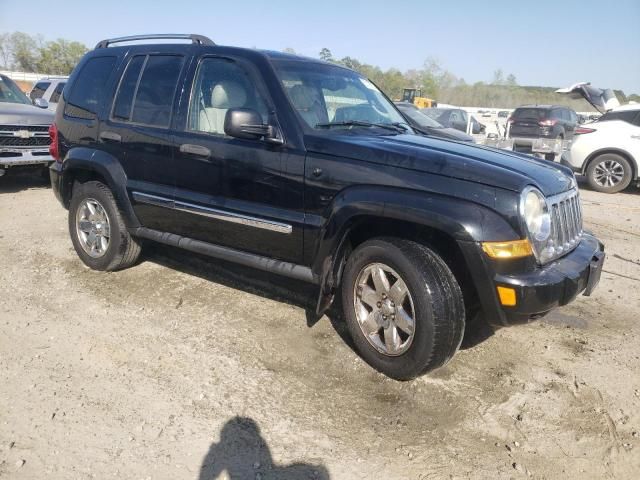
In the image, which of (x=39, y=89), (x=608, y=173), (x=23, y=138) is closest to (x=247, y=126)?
(x=23, y=138)

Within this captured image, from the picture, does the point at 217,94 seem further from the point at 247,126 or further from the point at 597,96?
the point at 597,96

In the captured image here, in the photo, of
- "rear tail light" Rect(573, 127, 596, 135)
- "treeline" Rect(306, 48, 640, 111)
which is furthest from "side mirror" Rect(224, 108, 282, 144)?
"treeline" Rect(306, 48, 640, 111)

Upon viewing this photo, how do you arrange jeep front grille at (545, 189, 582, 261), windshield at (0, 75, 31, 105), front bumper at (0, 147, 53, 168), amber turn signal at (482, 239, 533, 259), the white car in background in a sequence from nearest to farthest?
amber turn signal at (482, 239, 533, 259)
jeep front grille at (545, 189, 582, 261)
front bumper at (0, 147, 53, 168)
windshield at (0, 75, 31, 105)
the white car in background

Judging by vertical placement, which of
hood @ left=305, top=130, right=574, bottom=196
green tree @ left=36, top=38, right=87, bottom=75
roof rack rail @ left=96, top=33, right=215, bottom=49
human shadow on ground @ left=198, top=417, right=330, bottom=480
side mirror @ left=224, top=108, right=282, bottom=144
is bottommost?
human shadow on ground @ left=198, top=417, right=330, bottom=480

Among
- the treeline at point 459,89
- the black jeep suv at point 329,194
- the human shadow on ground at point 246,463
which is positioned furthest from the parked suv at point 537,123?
the treeline at point 459,89

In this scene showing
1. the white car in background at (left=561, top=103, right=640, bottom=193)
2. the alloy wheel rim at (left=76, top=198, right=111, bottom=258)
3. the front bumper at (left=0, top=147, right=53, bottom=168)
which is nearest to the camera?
the alloy wheel rim at (left=76, top=198, right=111, bottom=258)

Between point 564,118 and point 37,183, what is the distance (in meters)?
15.8

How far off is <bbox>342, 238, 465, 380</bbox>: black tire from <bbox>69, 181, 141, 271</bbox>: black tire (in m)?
2.53

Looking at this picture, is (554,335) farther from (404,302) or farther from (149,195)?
(149,195)

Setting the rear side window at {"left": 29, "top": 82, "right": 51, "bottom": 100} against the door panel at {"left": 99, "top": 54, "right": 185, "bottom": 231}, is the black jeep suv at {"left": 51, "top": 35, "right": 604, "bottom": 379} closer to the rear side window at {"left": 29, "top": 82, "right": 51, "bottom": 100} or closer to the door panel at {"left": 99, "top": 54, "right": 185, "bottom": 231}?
the door panel at {"left": 99, "top": 54, "right": 185, "bottom": 231}

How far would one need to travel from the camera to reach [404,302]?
3209 mm

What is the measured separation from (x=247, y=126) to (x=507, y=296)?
188 centimetres

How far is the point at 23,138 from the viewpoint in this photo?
8.25m

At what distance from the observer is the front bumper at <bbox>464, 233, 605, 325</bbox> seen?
2.83 m
